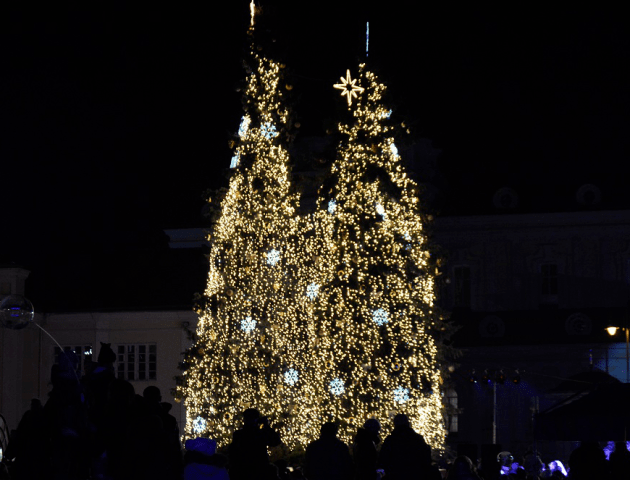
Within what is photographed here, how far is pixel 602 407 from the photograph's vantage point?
17.8m

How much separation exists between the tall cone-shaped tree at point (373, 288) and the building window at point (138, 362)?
2300 cm

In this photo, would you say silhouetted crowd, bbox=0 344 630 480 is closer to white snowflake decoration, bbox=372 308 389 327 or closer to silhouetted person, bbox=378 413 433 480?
silhouetted person, bbox=378 413 433 480

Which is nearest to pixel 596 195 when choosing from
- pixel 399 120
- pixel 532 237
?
pixel 532 237

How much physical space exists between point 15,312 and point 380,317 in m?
11.7

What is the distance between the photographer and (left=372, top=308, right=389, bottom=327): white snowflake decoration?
27.5m

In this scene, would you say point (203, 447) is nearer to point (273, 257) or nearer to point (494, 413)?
point (273, 257)

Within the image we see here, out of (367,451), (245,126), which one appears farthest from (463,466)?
(245,126)

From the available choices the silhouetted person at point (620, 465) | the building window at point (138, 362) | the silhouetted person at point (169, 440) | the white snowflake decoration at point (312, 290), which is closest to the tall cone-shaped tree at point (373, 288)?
the white snowflake decoration at point (312, 290)

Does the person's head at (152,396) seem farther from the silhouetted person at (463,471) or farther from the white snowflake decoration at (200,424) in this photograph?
the white snowflake decoration at (200,424)

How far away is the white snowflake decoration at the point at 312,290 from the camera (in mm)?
27844

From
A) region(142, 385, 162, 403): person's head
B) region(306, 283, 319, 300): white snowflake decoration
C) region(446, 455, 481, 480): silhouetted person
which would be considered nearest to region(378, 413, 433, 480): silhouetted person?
region(446, 455, 481, 480): silhouetted person

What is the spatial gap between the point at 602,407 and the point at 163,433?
27.2ft

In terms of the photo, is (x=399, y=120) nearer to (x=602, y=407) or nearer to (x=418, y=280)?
(x=418, y=280)

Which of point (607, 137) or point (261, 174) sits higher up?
point (607, 137)
